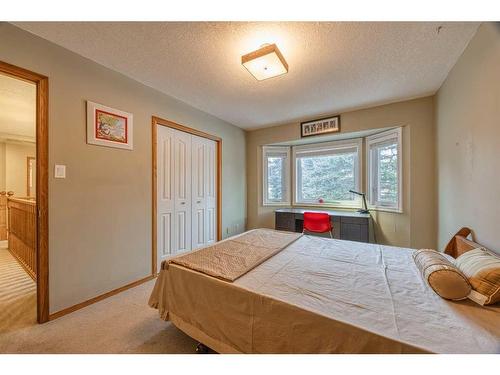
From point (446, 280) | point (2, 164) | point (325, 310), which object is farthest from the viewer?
point (2, 164)

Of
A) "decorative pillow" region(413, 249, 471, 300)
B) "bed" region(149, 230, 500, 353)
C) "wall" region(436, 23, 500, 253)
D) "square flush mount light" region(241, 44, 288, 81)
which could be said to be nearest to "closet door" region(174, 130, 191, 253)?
"bed" region(149, 230, 500, 353)

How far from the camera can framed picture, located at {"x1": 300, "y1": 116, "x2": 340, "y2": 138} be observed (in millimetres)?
3414

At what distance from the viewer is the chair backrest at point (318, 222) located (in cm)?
319

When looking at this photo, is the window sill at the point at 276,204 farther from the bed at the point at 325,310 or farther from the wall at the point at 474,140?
the bed at the point at 325,310

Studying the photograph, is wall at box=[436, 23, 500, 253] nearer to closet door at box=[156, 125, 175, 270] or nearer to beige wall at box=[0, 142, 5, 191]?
closet door at box=[156, 125, 175, 270]

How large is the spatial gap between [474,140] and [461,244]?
878 mm

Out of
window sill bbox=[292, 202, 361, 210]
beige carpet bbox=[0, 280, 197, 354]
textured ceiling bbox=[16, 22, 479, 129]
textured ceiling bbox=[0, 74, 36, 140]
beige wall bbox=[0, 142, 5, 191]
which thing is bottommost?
beige carpet bbox=[0, 280, 197, 354]

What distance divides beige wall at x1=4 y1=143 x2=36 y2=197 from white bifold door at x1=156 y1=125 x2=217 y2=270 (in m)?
4.31

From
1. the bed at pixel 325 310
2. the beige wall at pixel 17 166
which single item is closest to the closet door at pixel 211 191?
the bed at pixel 325 310

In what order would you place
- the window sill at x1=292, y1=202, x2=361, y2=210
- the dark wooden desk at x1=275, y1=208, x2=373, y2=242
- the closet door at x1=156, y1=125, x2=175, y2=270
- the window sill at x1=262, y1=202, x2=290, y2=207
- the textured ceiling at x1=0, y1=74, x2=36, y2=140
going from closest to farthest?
the textured ceiling at x1=0, y1=74, x2=36, y2=140, the closet door at x1=156, y1=125, x2=175, y2=270, the dark wooden desk at x1=275, y1=208, x2=373, y2=242, the window sill at x1=292, y1=202, x2=361, y2=210, the window sill at x1=262, y1=202, x2=290, y2=207

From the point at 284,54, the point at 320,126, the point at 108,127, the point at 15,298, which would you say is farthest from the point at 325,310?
the point at 320,126

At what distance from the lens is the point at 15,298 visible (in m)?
2.05

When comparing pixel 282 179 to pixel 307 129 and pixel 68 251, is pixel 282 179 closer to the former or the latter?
pixel 307 129

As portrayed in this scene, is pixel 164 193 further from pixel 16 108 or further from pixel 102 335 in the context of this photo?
pixel 16 108
